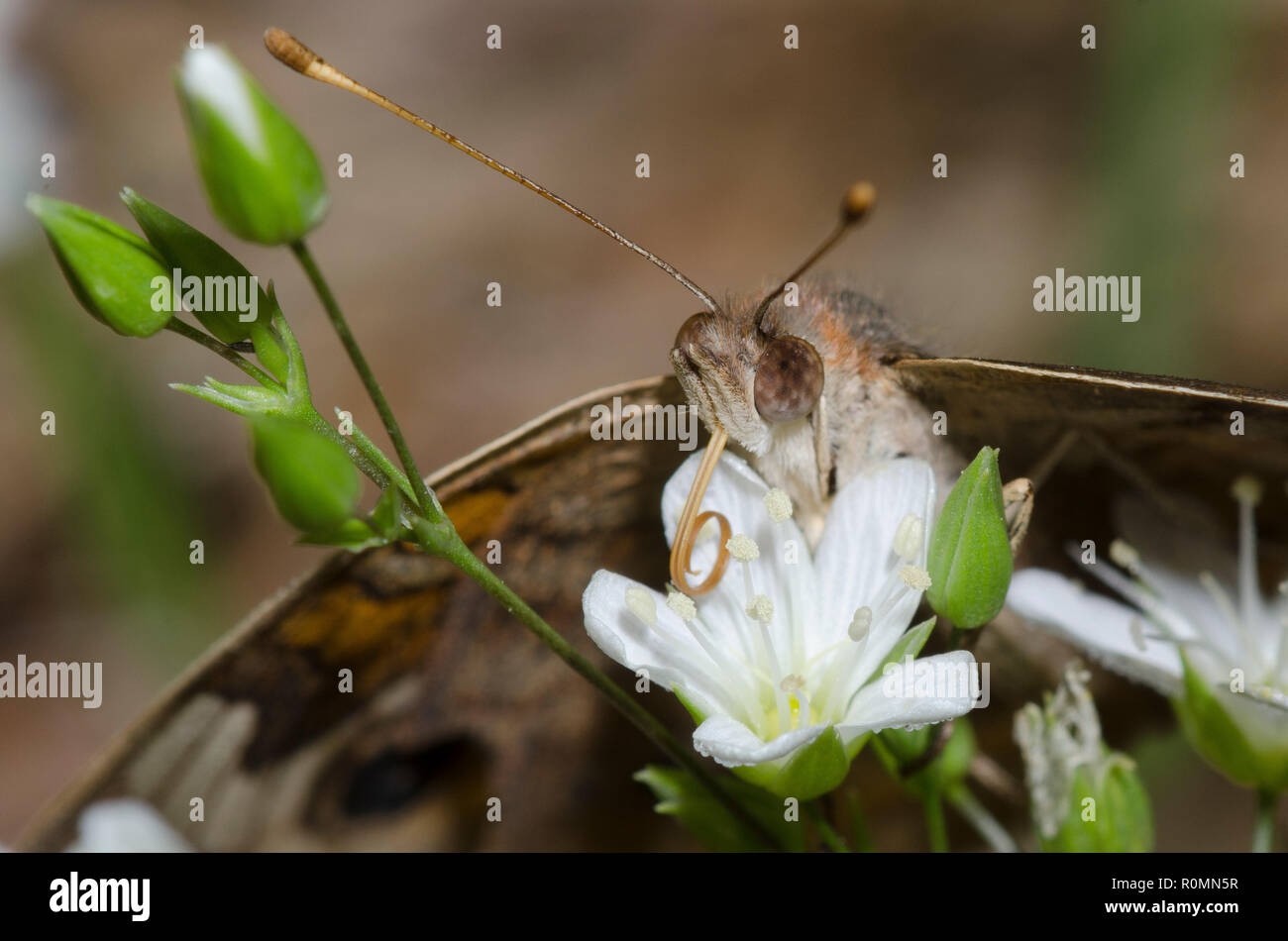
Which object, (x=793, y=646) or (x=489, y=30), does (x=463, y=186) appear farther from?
(x=793, y=646)

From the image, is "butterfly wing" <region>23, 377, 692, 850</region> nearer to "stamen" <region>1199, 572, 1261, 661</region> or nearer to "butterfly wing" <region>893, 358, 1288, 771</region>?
"butterfly wing" <region>893, 358, 1288, 771</region>

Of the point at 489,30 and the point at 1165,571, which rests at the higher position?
the point at 489,30

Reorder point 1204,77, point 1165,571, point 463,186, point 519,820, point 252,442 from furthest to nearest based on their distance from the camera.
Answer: point 463,186, point 1204,77, point 519,820, point 1165,571, point 252,442

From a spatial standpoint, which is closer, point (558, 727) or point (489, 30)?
point (558, 727)

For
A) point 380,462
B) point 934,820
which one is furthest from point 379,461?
point 934,820

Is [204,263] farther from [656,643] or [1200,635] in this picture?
[1200,635]

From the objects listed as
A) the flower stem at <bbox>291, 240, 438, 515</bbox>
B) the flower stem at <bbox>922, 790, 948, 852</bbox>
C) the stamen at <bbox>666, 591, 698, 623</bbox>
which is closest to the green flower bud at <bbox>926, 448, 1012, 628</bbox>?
the stamen at <bbox>666, 591, 698, 623</bbox>
